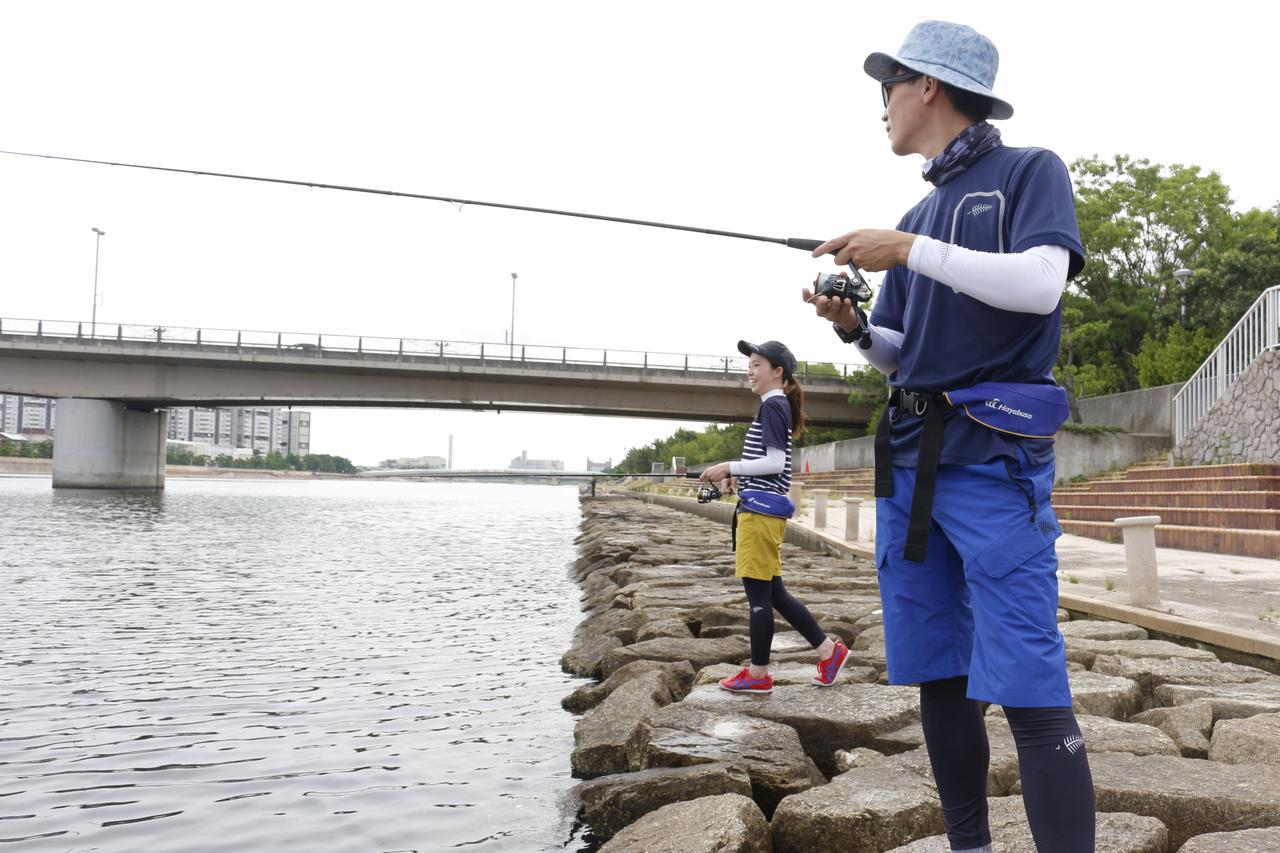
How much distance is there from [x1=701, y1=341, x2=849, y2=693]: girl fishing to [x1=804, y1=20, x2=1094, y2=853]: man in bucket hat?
7.66ft

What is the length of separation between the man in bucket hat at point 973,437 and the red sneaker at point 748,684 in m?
2.70

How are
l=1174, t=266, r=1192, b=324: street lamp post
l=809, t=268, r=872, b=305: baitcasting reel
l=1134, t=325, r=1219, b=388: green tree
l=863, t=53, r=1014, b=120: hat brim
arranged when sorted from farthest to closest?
l=1174, t=266, r=1192, b=324: street lamp post
l=1134, t=325, r=1219, b=388: green tree
l=809, t=268, r=872, b=305: baitcasting reel
l=863, t=53, r=1014, b=120: hat brim

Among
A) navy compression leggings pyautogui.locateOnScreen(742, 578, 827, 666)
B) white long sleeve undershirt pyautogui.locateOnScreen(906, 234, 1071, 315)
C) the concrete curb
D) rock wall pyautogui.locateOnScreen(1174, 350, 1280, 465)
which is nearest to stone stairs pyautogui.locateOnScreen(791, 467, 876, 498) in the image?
rock wall pyautogui.locateOnScreen(1174, 350, 1280, 465)

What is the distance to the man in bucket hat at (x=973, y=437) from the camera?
1.80m

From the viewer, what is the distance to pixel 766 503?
4.62m

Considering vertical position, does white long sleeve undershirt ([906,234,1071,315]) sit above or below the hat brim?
below

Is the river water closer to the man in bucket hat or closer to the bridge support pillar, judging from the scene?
the man in bucket hat

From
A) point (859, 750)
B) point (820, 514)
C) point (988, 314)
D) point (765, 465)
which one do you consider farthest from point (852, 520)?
point (988, 314)

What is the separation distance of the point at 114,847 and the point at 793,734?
278 cm

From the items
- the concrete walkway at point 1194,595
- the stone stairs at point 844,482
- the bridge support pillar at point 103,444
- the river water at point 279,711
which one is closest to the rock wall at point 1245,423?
the concrete walkway at point 1194,595

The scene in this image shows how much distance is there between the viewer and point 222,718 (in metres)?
5.48

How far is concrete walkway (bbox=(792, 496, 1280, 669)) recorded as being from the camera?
5.21 metres

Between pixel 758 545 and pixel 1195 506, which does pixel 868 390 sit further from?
pixel 758 545

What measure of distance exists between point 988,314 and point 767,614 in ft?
9.54
